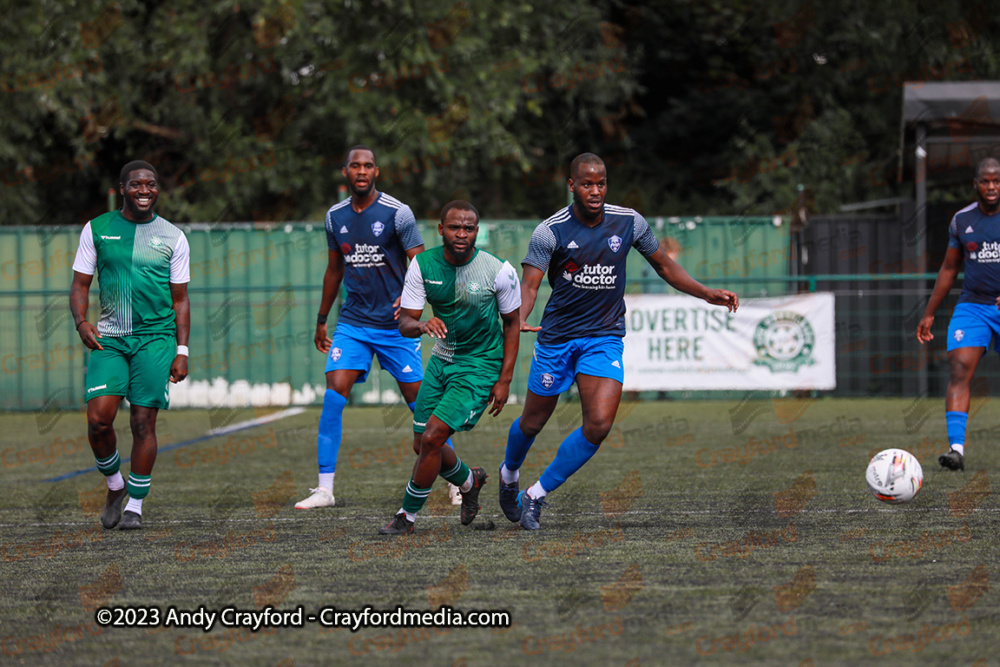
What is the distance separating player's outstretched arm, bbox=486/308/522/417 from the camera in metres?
6.84

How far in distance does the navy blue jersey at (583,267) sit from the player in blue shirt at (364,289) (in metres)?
1.41

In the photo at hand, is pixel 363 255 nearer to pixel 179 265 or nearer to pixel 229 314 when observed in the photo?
pixel 179 265

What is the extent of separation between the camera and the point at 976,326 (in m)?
9.80

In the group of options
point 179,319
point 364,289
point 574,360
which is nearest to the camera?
point 574,360

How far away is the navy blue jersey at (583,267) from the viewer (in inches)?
283

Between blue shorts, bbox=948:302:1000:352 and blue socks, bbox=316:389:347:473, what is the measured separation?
4.82m

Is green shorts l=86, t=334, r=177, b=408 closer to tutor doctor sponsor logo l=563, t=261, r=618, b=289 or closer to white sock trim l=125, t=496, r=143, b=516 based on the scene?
white sock trim l=125, t=496, r=143, b=516

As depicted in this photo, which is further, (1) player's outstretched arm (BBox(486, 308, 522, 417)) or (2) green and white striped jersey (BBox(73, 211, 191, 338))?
(2) green and white striped jersey (BBox(73, 211, 191, 338))

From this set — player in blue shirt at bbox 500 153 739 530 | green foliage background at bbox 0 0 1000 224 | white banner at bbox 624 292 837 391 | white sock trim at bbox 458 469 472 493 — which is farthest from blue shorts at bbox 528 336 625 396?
green foliage background at bbox 0 0 1000 224

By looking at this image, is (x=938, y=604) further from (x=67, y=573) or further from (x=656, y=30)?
(x=656, y=30)

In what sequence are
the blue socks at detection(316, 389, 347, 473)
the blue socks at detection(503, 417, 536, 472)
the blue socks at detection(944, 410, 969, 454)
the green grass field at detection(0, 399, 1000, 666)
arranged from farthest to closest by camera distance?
the blue socks at detection(944, 410, 969, 454), the blue socks at detection(316, 389, 347, 473), the blue socks at detection(503, 417, 536, 472), the green grass field at detection(0, 399, 1000, 666)

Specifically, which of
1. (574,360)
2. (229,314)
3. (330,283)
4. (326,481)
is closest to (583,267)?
(574,360)

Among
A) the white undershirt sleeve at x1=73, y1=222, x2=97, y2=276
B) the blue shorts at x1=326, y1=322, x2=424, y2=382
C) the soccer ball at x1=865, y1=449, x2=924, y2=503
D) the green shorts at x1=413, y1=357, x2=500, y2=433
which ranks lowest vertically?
the soccer ball at x1=865, y1=449, x2=924, y2=503

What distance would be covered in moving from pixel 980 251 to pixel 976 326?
23.0 inches
